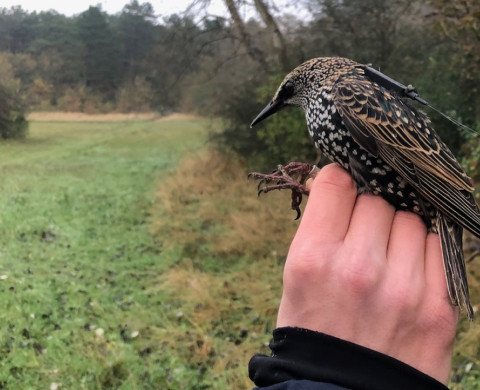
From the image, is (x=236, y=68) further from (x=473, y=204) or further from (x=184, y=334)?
(x=473, y=204)

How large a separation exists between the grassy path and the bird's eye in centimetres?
287

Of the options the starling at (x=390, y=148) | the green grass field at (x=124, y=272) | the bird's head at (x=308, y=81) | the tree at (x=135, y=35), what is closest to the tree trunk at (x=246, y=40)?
the tree at (x=135, y=35)

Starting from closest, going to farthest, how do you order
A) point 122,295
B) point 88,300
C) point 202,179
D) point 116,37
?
point 88,300 < point 122,295 < point 116,37 < point 202,179

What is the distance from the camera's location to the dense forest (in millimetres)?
4723

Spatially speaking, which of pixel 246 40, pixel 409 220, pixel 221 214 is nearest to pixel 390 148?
pixel 409 220

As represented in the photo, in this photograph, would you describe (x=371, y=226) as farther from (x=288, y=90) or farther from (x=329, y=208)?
(x=288, y=90)

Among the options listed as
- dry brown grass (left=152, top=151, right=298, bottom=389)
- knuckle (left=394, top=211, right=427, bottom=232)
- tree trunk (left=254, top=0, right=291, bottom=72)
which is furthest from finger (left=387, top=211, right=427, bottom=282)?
tree trunk (left=254, top=0, right=291, bottom=72)

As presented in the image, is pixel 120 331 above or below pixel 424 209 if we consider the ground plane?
below

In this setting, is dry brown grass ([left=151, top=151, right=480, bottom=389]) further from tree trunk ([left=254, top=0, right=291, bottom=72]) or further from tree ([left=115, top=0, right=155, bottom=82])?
tree ([left=115, top=0, right=155, bottom=82])

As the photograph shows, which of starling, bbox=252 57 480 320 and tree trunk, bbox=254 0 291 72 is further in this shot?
tree trunk, bbox=254 0 291 72

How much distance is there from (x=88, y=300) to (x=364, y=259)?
4396 millimetres

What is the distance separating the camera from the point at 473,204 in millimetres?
1339

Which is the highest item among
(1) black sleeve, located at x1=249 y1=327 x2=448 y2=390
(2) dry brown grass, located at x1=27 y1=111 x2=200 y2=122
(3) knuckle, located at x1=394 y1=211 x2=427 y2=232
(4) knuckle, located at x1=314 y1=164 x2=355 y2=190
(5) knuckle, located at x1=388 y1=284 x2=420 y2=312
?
(2) dry brown grass, located at x1=27 y1=111 x2=200 y2=122

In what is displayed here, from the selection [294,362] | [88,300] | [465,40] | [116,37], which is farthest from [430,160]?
[465,40]
